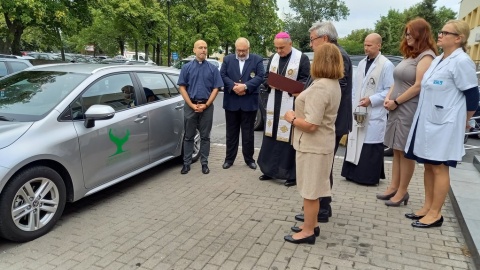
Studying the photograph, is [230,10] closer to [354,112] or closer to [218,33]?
[218,33]

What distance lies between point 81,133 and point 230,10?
1013 inches

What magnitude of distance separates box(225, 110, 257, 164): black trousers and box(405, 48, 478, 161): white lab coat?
2.69 meters

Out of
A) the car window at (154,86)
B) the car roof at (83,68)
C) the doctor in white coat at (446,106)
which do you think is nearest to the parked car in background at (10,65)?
the car roof at (83,68)

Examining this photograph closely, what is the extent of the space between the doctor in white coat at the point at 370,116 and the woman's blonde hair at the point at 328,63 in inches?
77.2

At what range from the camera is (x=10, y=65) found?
833cm

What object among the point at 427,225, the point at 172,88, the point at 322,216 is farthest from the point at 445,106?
the point at 172,88

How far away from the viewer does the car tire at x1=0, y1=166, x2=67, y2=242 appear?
3.17m

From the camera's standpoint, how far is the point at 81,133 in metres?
3.82

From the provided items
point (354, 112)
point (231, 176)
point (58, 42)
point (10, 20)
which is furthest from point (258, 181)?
point (58, 42)

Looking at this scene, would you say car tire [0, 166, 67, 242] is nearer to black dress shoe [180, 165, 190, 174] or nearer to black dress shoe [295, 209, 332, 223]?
black dress shoe [180, 165, 190, 174]

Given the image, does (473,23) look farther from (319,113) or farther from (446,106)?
(319,113)

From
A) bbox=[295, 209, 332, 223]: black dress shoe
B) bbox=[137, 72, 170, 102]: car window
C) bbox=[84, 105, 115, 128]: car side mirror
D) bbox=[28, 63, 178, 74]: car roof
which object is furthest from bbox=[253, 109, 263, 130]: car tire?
bbox=[84, 105, 115, 128]: car side mirror

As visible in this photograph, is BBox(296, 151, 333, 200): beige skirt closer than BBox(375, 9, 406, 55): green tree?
Yes

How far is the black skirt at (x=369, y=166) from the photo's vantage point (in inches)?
198
